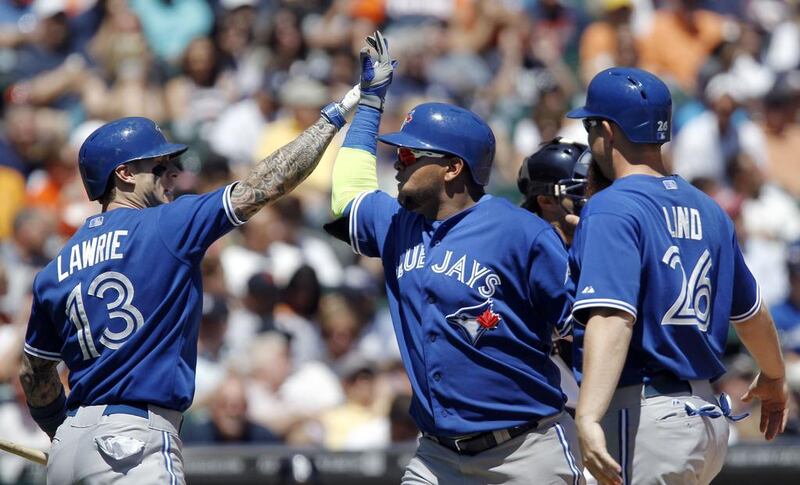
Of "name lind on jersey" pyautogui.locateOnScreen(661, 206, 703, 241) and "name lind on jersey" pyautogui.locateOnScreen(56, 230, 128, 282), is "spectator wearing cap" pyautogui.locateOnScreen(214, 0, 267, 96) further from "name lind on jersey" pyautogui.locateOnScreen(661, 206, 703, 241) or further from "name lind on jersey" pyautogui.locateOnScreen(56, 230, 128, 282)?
"name lind on jersey" pyautogui.locateOnScreen(661, 206, 703, 241)

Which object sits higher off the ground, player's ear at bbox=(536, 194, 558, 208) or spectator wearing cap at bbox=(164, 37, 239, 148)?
player's ear at bbox=(536, 194, 558, 208)

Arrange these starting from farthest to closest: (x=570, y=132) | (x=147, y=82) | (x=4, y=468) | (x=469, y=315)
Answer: (x=147, y=82)
(x=570, y=132)
(x=4, y=468)
(x=469, y=315)

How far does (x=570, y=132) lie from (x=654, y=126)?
6265 mm

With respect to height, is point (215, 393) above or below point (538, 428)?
below

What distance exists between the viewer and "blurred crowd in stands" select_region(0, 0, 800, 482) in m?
8.95

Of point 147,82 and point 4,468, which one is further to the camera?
point 147,82

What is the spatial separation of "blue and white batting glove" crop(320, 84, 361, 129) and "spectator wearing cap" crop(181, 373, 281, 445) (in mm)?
3396

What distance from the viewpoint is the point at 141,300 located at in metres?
4.96

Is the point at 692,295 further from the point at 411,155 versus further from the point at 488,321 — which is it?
the point at 411,155

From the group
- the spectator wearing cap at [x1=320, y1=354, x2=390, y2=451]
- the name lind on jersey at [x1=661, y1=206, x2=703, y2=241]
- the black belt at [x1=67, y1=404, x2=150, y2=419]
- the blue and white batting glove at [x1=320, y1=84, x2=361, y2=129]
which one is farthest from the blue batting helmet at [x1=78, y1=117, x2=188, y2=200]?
the spectator wearing cap at [x1=320, y1=354, x2=390, y2=451]

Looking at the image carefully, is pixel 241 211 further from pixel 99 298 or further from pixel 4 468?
pixel 4 468

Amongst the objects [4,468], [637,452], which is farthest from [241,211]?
[4,468]

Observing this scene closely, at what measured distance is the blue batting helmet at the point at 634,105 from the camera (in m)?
4.59

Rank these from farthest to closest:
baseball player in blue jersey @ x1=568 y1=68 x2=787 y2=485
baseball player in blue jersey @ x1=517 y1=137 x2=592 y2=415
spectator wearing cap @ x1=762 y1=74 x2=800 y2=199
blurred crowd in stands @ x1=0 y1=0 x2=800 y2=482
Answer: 1. spectator wearing cap @ x1=762 y1=74 x2=800 y2=199
2. blurred crowd in stands @ x1=0 y1=0 x2=800 y2=482
3. baseball player in blue jersey @ x1=517 y1=137 x2=592 y2=415
4. baseball player in blue jersey @ x1=568 y1=68 x2=787 y2=485
